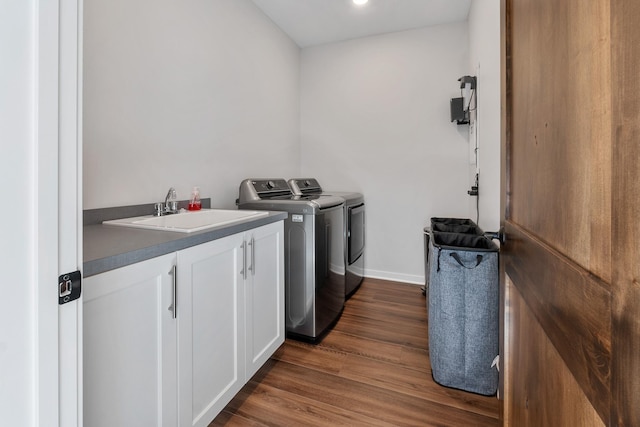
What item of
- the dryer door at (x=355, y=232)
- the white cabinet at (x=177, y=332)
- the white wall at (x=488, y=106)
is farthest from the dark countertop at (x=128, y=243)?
the dryer door at (x=355, y=232)

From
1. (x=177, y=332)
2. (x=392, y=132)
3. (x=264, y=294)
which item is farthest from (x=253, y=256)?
(x=392, y=132)

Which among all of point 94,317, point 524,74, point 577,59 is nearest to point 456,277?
point 524,74

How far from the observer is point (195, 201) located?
6.53 ft

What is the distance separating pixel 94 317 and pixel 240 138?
196 centimetres

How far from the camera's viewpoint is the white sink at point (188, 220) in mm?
1321

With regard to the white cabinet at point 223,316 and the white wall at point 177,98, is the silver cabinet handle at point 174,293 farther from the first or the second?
the white wall at point 177,98

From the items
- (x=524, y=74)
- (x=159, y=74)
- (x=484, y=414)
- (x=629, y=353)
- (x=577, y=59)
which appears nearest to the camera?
(x=629, y=353)

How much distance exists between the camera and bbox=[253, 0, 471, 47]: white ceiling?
267 centimetres

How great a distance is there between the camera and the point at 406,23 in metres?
2.99

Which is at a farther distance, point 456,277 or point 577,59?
point 456,277

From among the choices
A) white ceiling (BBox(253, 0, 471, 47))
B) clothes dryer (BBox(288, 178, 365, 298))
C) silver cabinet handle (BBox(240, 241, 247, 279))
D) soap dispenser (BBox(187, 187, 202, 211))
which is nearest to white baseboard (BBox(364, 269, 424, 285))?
clothes dryer (BBox(288, 178, 365, 298))

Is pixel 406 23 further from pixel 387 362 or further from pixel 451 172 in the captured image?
pixel 387 362

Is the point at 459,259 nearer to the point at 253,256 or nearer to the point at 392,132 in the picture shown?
the point at 253,256

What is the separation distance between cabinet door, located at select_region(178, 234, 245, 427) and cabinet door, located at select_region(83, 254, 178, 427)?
0.05m
